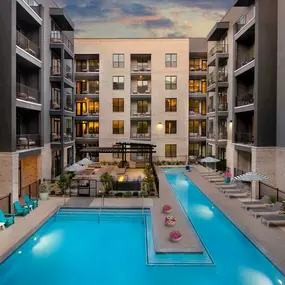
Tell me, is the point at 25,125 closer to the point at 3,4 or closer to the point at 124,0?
the point at 3,4

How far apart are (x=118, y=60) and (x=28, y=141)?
21.2m

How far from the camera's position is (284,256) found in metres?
10.2

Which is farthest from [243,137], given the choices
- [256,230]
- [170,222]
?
[170,222]

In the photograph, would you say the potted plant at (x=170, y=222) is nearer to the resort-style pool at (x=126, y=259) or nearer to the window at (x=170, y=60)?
the resort-style pool at (x=126, y=259)

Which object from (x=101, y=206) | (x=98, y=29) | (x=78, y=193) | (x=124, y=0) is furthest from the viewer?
(x=98, y=29)

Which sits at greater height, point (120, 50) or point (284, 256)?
point (120, 50)

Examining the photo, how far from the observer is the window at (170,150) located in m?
37.4

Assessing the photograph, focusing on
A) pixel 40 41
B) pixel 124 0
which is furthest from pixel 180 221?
pixel 124 0

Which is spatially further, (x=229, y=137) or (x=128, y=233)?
(x=229, y=137)

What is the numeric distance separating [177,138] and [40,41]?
21.2m

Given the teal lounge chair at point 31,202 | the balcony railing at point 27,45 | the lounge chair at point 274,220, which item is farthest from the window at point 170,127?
the lounge chair at point 274,220

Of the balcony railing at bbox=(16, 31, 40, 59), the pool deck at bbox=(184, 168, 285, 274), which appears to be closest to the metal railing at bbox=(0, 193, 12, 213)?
the balcony railing at bbox=(16, 31, 40, 59)

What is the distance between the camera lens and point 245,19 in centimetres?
2216

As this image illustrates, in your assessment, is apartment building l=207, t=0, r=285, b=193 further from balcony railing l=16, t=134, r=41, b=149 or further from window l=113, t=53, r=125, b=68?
balcony railing l=16, t=134, r=41, b=149
